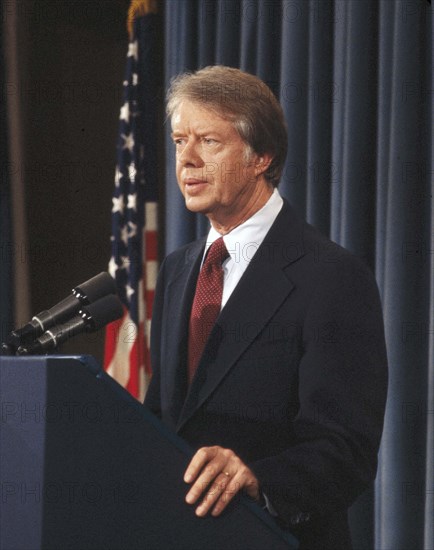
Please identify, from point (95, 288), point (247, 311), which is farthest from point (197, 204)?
point (95, 288)

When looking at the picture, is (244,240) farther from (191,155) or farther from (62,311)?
(62,311)

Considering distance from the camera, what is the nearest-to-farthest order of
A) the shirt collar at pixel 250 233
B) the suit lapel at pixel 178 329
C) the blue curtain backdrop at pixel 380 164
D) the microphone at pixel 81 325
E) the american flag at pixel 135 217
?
the microphone at pixel 81 325
the suit lapel at pixel 178 329
the shirt collar at pixel 250 233
the blue curtain backdrop at pixel 380 164
the american flag at pixel 135 217

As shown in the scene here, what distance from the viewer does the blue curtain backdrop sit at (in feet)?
8.54

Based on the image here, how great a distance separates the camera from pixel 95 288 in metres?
1.30

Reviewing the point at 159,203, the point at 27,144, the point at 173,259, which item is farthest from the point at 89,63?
the point at 173,259

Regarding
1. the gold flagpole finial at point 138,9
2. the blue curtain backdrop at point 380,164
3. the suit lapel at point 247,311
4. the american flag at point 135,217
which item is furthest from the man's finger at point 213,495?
the gold flagpole finial at point 138,9

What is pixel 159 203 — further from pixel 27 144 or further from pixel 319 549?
pixel 319 549

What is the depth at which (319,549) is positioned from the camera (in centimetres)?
158

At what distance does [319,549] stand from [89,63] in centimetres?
315

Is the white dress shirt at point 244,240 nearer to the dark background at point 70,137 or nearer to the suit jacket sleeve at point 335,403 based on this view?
the suit jacket sleeve at point 335,403

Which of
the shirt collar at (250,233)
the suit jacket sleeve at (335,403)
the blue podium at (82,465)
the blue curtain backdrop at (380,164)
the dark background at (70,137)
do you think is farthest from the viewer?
the dark background at (70,137)

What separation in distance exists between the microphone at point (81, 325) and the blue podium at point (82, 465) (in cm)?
18

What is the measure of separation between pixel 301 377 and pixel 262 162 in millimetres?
657

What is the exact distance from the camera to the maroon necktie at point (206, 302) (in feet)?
5.98
